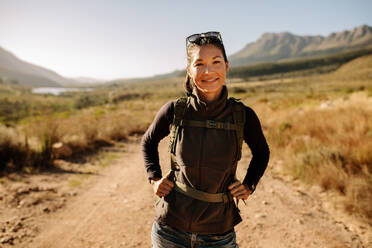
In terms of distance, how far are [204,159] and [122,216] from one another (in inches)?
118

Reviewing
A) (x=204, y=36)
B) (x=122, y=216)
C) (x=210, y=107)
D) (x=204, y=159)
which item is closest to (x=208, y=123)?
(x=210, y=107)

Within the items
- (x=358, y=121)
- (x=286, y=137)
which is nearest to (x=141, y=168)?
(x=286, y=137)

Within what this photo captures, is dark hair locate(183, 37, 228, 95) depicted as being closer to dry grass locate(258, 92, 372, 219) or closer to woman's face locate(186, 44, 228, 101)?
woman's face locate(186, 44, 228, 101)

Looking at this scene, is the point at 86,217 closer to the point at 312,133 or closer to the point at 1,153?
the point at 1,153

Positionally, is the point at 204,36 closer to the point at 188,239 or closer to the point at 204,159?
the point at 204,159

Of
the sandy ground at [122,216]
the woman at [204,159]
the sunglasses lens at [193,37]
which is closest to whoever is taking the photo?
the woman at [204,159]

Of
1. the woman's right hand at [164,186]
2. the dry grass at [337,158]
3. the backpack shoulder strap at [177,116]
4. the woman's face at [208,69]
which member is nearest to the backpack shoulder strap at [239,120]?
the woman's face at [208,69]

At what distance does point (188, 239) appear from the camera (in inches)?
53.7

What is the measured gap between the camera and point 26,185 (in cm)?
454

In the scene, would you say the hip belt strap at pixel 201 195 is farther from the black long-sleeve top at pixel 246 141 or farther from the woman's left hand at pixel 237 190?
the black long-sleeve top at pixel 246 141

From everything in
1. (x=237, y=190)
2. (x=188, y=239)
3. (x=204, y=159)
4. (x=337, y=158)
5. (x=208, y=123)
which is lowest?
(x=337, y=158)

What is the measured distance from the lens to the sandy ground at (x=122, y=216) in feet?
10.2

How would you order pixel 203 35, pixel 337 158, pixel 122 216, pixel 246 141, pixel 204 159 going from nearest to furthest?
1. pixel 204 159
2. pixel 203 35
3. pixel 246 141
4. pixel 122 216
5. pixel 337 158

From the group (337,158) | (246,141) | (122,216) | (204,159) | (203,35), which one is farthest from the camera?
(337,158)
